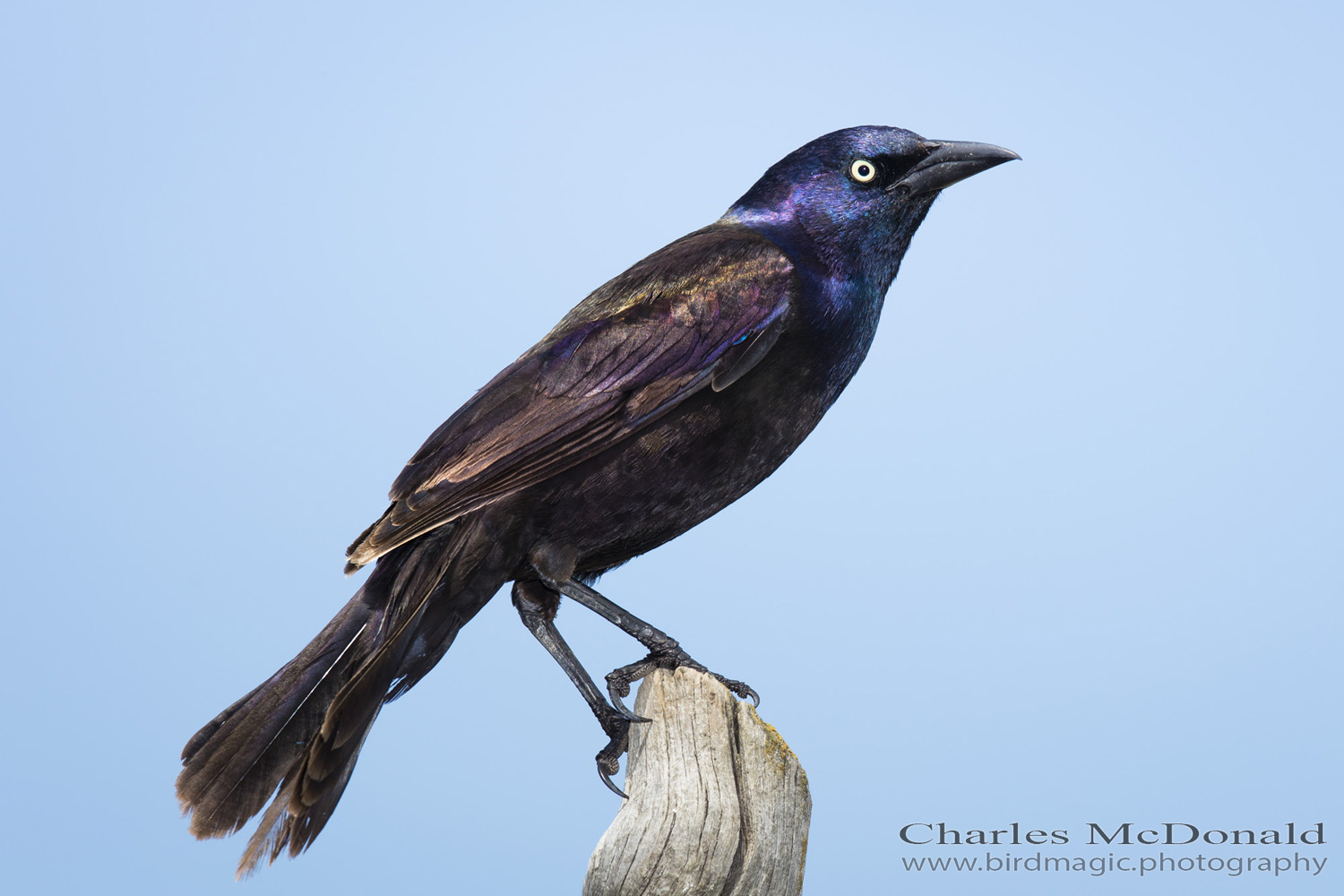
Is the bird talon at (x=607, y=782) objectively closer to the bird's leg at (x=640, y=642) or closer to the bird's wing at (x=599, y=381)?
the bird's leg at (x=640, y=642)

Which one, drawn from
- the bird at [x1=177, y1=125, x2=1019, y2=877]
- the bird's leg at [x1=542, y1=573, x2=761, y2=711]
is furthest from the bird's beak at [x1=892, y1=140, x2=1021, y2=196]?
the bird's leg at [x1=542, y1=573, x2=761, y2=711]

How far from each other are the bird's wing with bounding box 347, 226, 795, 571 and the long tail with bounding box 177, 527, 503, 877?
6.9 inches

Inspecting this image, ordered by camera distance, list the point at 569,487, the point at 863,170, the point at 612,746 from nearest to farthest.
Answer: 1. the point at 569,487
2. the point at 612,746
3. the point at 863,170

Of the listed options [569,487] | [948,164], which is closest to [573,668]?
[569,487]

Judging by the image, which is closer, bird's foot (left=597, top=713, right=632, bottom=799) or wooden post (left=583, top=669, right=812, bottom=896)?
wooden post (left=583, top=669, right=812, bottom=896)

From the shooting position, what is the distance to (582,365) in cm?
409

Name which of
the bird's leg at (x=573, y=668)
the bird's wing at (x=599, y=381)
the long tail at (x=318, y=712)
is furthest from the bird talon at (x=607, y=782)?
the bird's wing at (x=599, y=381)

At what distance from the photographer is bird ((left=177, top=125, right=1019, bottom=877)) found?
3916 millimetres

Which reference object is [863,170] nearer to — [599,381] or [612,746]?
[599,381]

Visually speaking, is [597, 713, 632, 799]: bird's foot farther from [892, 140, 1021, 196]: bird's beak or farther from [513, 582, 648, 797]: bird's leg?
[892, 140, 1021, 196]: bird's beak

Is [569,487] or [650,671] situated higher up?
[569,487]

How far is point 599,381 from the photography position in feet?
13.2

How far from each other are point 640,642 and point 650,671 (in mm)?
112

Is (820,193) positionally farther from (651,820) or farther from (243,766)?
(243,766)
